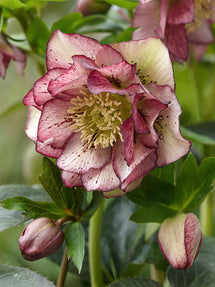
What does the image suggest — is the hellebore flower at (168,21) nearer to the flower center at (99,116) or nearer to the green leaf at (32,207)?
the flower center at (99,116)

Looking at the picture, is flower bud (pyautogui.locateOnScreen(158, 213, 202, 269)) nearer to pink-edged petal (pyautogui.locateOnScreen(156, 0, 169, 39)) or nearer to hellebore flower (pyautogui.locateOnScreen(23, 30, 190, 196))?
hellebore flower (pyautogui.locateOnScreen(23, 30, 190, 196))

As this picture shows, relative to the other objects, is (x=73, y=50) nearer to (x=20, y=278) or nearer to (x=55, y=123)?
(x=55, y=123)

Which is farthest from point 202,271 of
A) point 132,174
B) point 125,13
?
point 125,13

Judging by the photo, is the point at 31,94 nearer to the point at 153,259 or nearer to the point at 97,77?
the point at 97,77

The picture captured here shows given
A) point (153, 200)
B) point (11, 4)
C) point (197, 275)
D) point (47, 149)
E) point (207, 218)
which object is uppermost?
point (11, 4)

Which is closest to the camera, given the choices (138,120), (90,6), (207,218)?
(138,120)

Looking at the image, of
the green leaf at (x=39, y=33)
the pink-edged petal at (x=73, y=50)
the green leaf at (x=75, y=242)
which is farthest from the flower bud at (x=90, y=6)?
the green leaf at (x=75, y=242)

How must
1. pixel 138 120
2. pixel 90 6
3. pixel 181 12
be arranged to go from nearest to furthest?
pixel 138 120, pixel 181 12, pixel 90 6

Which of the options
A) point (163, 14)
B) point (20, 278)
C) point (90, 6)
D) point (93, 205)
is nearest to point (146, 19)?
point (163, 14)
